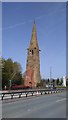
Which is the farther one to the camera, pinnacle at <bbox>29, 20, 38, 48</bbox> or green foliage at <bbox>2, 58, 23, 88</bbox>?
pinnacle at <bbox>29, 20, 38, 48</bbox>

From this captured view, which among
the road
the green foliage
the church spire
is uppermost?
the church spire

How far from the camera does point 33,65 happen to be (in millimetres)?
151500

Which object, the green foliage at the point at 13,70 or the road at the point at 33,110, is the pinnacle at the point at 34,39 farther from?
the road at the point at 33,110

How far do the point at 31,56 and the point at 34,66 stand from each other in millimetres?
5046

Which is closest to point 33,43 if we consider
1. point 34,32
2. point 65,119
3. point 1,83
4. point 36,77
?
point 34,32

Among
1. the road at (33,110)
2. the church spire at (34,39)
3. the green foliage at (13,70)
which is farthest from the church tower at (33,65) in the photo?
the road at (33,110)

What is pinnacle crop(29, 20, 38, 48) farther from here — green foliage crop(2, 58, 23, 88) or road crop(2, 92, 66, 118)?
road crop(2, 92, 66, 118)

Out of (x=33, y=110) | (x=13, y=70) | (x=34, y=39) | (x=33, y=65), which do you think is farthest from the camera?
(x=33, y=65)

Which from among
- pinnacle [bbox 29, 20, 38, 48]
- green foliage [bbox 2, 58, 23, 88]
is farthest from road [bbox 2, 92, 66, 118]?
pinnacle [bbox 29, 20, 38, 48]

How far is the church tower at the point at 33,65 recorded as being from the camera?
493 feet

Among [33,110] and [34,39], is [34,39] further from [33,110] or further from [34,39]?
[33,110]

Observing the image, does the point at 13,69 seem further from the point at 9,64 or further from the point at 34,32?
the point at 34,32

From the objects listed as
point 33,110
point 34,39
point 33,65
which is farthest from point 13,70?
point 33,110

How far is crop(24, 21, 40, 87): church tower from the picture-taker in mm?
150375
